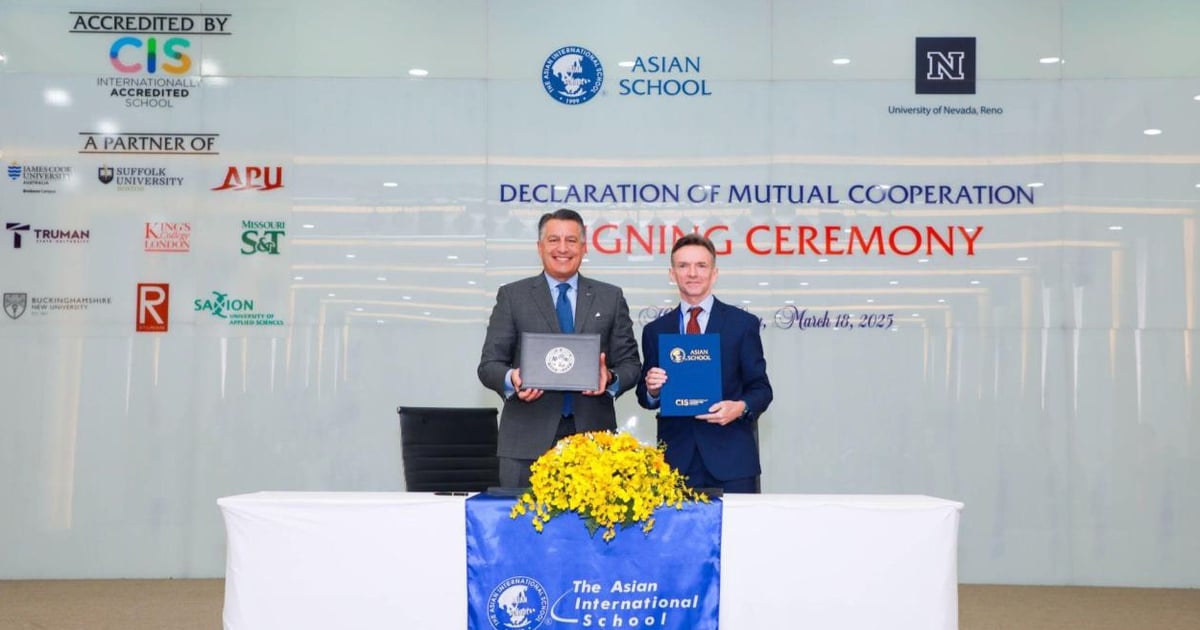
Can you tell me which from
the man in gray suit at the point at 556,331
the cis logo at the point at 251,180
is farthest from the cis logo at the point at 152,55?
the man in gray suit at the point at 556,331

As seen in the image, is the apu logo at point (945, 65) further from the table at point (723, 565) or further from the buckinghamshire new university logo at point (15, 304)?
the buckinghamshire new university logo at point (15, 304)

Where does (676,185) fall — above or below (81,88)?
below

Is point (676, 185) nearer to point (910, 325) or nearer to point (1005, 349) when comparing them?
point (910, 325)

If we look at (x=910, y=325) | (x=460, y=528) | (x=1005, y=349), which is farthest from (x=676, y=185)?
(x=460, y=528)

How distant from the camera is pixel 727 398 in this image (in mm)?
4062

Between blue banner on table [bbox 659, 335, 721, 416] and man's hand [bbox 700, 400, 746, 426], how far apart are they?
2 centimetres

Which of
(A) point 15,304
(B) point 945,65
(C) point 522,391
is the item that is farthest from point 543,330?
(A) point 15,304

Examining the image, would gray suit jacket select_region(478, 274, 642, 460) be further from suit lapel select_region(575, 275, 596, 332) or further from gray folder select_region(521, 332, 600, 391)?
gray folder select_region(521, 332, 600, 391)

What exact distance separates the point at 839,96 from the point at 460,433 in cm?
345

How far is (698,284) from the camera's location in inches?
155

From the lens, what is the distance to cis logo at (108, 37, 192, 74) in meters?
7.14

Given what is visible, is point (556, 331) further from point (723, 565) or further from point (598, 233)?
point (598, 233)

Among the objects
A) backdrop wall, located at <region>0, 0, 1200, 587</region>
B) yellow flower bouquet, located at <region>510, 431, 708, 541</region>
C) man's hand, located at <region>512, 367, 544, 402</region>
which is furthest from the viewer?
backdrop wall, located at <region>0, 0, 1200, 587</region>

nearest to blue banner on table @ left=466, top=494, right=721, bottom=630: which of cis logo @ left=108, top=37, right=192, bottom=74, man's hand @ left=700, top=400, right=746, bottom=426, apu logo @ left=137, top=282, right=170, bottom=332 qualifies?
man's hand @ left=700, top=400, right=746, bottom=426
